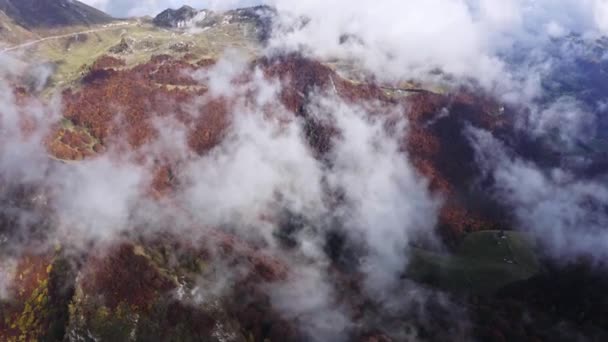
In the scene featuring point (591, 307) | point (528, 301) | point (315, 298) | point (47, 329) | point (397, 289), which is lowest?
point (47, 329)

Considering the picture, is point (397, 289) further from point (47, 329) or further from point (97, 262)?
point (47, 329)

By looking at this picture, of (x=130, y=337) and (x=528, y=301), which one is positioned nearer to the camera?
(x=130, y=337)

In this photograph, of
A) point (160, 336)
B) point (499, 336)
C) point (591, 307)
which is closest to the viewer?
point (160, 336)

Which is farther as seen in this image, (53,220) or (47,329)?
(53,220)

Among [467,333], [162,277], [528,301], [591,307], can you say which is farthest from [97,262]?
[591,307]

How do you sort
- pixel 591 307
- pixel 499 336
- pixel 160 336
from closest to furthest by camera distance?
pixel 160 336 < pixel 499 336 < pixel 591 307

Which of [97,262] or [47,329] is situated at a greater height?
[97,262]

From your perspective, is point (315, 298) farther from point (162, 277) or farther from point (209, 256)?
point (162, 277)

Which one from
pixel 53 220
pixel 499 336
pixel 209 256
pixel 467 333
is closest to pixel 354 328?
pixel 467 333

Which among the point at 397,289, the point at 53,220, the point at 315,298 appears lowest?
the point at 53,220
